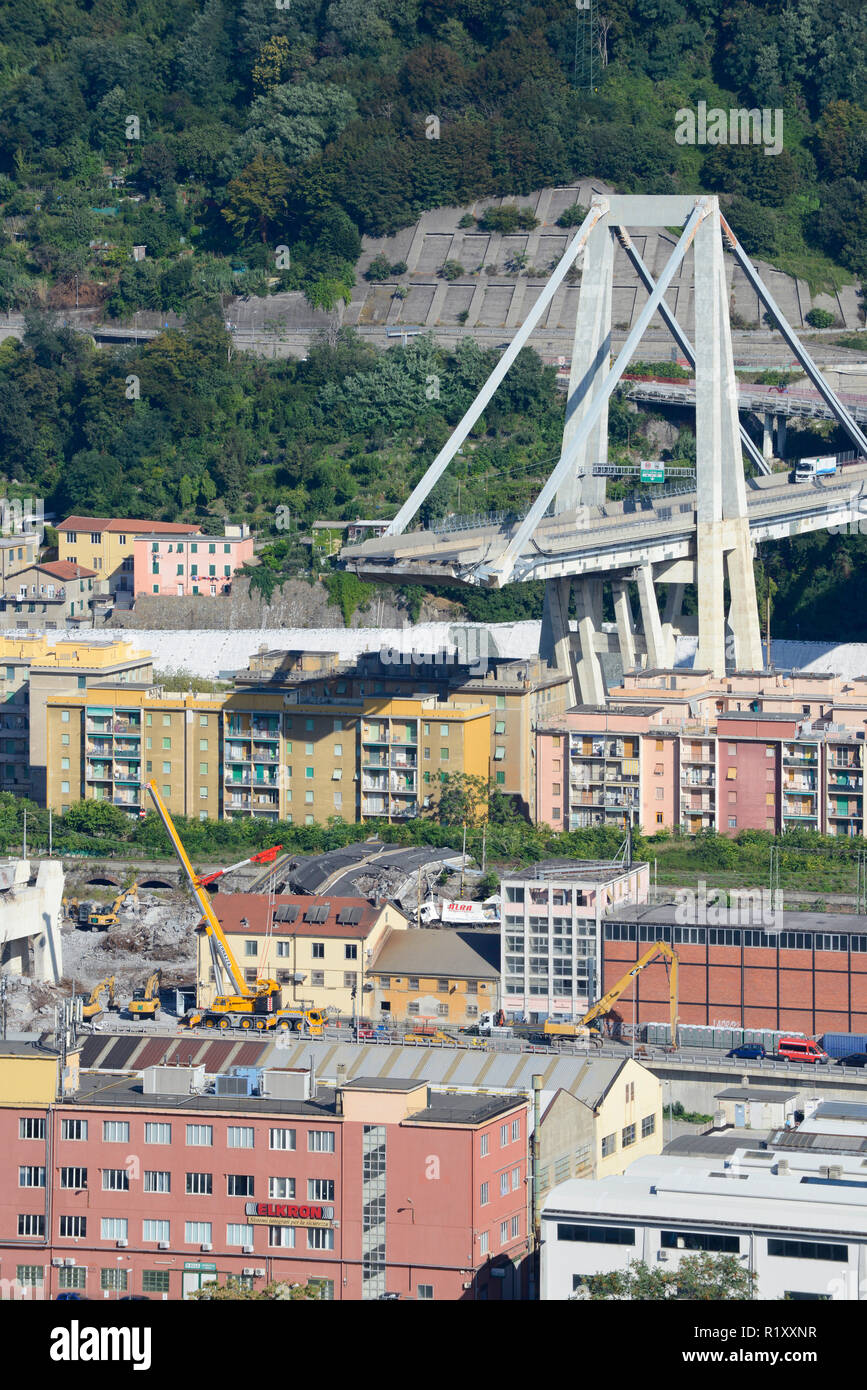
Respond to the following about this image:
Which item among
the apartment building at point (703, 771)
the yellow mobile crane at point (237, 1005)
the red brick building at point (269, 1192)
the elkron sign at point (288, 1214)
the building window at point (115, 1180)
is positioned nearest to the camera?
the red brick building at point (269, 1192)

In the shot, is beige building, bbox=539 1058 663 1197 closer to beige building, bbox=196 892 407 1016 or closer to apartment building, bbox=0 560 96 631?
beige building, bbox=196 892 407 1016

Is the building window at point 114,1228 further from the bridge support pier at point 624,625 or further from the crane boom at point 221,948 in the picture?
the bridge support pier at point 624,625

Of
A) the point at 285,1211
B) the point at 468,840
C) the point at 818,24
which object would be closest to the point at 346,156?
the point at 818,24

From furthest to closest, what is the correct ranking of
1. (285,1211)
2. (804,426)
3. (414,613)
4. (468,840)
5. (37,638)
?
(804,426) < (414,613) < (37,638) < (468,840) < (285,1211)

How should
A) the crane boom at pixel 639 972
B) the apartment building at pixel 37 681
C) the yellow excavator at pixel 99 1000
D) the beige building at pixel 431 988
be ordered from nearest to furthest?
the crane boom at pixel 639 972, the yellow excavator at pixel 99 1000, the beige building at pixel 431 988, the apartment building at pixel 37 681

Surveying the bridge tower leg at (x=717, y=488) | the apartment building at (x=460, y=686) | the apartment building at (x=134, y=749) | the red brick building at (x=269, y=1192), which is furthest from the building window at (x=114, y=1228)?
the bridge tower leg at (x=717, y=488)

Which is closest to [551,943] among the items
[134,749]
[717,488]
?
[134,749]

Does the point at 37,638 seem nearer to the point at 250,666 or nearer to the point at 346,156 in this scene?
the point at 250,666
